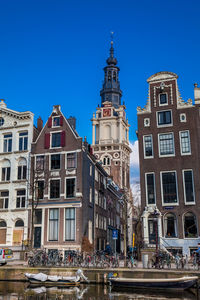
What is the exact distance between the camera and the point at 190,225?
1495 inches

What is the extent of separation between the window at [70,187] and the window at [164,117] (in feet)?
43.1

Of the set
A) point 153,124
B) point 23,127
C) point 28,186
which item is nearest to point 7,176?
point 28,186

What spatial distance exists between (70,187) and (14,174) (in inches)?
350

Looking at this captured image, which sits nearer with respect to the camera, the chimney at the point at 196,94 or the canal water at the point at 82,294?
the canal water at the point at 82,294

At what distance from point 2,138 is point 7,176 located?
19.0ft

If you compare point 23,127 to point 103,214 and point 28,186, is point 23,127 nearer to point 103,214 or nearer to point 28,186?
point 28,186

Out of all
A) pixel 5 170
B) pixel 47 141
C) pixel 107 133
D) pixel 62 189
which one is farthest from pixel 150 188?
pixel 107 133

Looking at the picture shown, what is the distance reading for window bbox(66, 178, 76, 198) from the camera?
44438 mm

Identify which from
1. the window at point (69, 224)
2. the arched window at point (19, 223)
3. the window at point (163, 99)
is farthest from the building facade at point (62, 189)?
the window at point (163, 99)

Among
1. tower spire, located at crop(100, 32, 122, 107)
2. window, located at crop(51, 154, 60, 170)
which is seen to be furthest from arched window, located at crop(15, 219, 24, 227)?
tower spire, located at crop(100, 32, 122, 107)

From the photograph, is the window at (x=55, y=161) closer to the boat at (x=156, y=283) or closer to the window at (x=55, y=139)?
the window at (x=55, y=139)

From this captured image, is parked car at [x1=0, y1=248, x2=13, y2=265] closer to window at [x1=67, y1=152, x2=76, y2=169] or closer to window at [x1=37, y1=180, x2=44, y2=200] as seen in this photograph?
window at [x1=37, y1=180, x2=44, y2=200]

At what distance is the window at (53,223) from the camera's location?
43.5 metres

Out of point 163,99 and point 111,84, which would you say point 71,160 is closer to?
point 163,99
